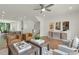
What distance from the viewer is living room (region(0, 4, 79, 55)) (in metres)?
1.87

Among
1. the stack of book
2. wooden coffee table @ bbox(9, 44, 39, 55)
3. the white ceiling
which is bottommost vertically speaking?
wooden coffee table @ bbox(9, 44, 39, 55)

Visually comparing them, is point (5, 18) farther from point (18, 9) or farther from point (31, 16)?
point (31, 16)

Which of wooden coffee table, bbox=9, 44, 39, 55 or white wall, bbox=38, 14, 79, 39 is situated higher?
white wall, bbox=38, 14, 79, 39

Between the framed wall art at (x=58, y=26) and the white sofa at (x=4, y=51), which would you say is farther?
the framed wall art at (x=58, y=26)

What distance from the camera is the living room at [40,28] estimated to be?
1869 millimetres

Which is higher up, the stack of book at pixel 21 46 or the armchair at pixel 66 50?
the stack of book at pixel 21 46

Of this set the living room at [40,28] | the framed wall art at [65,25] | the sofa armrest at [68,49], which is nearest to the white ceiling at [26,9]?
the living room at [40,28]

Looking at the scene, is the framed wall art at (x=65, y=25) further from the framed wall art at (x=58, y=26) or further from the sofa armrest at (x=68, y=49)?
the sofa armrest at (x=68, y=49)

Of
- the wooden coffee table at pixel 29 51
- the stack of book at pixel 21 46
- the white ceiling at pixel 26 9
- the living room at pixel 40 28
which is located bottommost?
the wooden coffee table at pixel 29 51

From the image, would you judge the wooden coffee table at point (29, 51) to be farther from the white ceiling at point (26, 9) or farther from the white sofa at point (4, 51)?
the white ceiling at point (26, 9)

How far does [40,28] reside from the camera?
1987 mm

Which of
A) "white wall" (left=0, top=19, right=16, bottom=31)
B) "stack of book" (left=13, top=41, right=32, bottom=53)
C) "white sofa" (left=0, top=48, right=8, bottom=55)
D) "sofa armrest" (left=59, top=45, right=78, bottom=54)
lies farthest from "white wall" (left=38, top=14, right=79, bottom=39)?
Answer: "white sofa" (left=0, top=48, right=8, bottom=55)

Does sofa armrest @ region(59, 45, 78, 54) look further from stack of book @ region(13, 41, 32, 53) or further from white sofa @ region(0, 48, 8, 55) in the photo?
white sofa @ region(0, 48, 8, 55)
